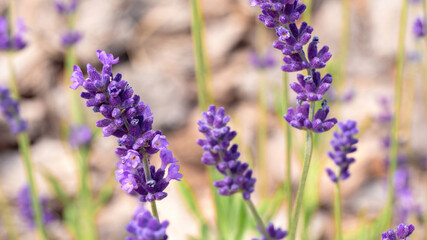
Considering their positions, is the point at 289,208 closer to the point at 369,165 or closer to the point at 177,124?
the point at 369,165

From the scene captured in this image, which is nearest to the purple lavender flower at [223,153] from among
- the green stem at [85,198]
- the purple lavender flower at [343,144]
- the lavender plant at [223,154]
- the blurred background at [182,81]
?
Answer: the lavender plant at [223,154]

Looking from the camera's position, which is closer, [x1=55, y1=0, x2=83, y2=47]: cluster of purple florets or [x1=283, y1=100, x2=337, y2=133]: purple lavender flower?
[x1=283, y1=100, x2=337, y2=133]: purple lavender flower

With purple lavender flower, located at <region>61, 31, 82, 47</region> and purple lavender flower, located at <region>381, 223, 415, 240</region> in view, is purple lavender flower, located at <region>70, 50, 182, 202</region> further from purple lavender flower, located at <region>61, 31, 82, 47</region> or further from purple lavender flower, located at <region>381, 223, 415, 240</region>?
purple lavender flower, located at <region>61, 31, 82, 47</region>

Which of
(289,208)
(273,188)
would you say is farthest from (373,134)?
(289,208)

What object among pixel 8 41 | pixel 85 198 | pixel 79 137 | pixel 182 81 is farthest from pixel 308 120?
pixel 182 81

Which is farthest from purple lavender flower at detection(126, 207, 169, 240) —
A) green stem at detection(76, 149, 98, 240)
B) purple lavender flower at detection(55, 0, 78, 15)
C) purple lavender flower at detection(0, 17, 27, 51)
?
purple lavender flower at detection(55, 0, 78, 15)

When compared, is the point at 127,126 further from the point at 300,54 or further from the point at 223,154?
the point at 300,54
